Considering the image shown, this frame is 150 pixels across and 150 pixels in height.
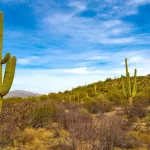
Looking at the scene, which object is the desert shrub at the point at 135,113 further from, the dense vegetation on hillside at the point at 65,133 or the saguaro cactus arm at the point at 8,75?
the saguaro cactus arm at the point at 8,75

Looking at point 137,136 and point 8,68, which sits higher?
point 8,68

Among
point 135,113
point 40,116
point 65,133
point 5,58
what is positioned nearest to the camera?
point 5,58

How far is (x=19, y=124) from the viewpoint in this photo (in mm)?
13031

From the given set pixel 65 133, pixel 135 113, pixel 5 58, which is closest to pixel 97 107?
pixel 135 113

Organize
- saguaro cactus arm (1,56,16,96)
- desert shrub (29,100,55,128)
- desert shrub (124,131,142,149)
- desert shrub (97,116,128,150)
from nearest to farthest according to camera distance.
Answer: desert shrub (97,116,128,150) < saguaro cactus arm (1,56,16,96) < desert shrub (124,131,142,149) < desert shrub (29,100,55,128)

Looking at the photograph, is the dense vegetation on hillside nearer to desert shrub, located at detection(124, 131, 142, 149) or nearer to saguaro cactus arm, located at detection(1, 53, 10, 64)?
desert shrub, located at detection(124, 131, 142, 149)

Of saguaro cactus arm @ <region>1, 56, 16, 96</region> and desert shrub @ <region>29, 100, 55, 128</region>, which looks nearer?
saguaro cactus arm @ <region>1, 56, 16, 96</region>

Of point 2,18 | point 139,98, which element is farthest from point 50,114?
point 139,98

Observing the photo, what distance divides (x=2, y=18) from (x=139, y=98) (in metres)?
19.7

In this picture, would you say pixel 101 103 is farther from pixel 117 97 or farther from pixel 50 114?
pixel 50 114

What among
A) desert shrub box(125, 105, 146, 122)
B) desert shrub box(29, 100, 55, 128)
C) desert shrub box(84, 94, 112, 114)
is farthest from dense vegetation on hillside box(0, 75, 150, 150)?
desert shrub box(84, 94, 112, 114)

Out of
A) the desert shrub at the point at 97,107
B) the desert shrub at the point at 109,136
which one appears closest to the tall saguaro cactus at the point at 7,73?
the desert shrub at the point at 109,136

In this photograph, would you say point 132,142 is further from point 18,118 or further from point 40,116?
point 40,116

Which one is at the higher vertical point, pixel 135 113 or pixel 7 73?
pixel 7 73
